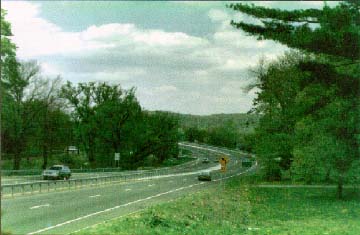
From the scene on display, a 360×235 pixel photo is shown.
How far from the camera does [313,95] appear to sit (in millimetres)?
33438

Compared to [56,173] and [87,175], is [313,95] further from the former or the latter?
[87,175]

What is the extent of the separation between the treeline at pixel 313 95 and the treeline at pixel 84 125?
80.2 feet

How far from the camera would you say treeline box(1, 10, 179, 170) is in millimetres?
63031

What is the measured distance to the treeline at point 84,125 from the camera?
207ft

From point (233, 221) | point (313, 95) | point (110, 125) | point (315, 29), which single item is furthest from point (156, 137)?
point (233, 221)

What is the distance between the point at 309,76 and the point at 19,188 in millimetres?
22860

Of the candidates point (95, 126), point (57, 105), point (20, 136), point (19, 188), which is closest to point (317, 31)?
point (19, 188)

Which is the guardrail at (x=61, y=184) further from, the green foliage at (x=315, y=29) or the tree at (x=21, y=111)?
the green foliage at (x=315, y=29)

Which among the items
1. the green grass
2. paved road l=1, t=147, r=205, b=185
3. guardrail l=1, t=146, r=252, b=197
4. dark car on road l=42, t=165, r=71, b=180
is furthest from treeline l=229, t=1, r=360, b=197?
paved road l=1, t=147, r=205, b=185

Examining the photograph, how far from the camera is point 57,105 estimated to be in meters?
72.1

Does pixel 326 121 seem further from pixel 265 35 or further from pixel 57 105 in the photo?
pixel 57 105

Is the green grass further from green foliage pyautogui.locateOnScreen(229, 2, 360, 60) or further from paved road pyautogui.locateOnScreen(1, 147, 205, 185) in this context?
paved road pyautogui.locateOnScreen(1, 147, 205, 185)

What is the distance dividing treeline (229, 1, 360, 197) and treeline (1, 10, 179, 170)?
24441 mm

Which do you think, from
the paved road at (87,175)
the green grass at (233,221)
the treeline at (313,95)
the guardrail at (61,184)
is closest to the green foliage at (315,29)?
the treeline at (313,95)
